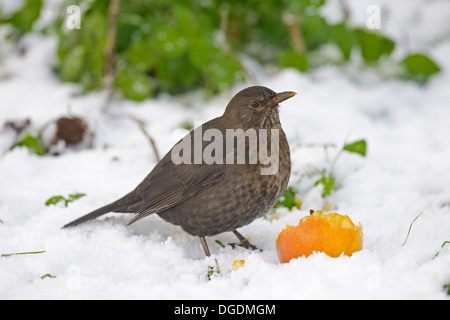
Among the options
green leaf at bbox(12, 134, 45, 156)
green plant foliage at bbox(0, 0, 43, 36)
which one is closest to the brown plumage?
green leaf at bbox(12, 134, 45, 156)

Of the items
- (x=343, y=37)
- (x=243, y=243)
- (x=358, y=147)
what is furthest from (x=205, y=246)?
(x=343, y=37)

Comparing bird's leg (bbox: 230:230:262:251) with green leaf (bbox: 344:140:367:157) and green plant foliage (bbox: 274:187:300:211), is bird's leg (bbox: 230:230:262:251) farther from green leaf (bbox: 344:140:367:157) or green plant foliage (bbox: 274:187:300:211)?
green leaf (bbox: 344:140:367:157)

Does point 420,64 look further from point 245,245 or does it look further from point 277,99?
point 245,245

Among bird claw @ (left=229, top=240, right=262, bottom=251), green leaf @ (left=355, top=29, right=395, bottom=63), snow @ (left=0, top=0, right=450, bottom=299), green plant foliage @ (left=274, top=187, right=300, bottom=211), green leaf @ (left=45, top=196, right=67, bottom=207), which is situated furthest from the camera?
green leaf @ (left=355, top=29, right=395, bottom=63)

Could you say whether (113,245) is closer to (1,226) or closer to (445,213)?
(1,226)

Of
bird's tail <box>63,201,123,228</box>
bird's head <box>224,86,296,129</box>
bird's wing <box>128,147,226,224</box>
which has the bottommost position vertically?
bird's tail <box>63,201,123,228</box>

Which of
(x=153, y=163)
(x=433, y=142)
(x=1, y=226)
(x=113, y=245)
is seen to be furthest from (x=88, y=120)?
(x=433, y=142)
